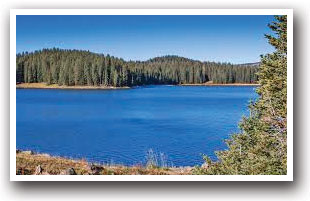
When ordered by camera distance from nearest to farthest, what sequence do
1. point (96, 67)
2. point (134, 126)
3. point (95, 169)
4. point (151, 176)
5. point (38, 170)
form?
point (151, 176)
point (38, 170)
point (95, 169)
point (96, 67)
point (134, 126)

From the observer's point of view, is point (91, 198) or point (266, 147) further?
point (266, 147)

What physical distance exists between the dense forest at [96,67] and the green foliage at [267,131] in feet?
2.56

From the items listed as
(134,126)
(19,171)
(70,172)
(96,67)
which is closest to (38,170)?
(19,171)

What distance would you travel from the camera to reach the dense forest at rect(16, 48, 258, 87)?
21.3 feet

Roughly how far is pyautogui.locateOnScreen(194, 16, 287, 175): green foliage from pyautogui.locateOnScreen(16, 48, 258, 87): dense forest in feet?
2.56

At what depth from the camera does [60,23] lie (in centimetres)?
567

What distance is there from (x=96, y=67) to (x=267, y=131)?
4.51 metres

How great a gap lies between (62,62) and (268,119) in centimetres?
344

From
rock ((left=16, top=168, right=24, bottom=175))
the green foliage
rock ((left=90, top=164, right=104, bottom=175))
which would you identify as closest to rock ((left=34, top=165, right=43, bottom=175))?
rock ((left=16, top=168, right=24, bottom=175))

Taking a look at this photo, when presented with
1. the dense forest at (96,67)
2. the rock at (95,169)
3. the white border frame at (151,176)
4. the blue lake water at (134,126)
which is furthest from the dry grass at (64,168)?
the dense forest at (96,67)

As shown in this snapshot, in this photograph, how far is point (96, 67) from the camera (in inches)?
377

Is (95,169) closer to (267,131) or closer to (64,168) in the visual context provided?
(64,168)
